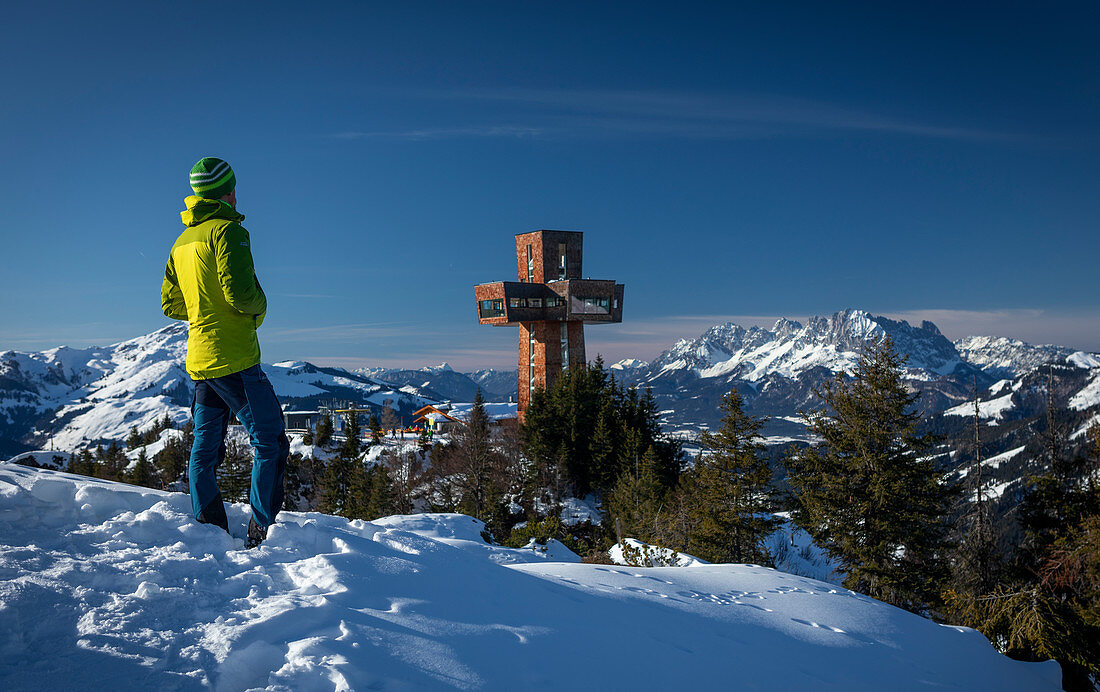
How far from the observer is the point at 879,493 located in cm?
2195

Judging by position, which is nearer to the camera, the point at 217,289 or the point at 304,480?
the point at 217,289

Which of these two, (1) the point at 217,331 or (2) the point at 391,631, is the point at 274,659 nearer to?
(2) the point at 391,631

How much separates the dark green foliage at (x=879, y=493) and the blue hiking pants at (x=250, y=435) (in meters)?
22.7

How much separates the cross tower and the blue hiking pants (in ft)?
155

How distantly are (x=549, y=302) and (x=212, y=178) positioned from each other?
4900cm

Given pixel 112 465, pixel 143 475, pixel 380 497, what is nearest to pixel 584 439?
pixel 380 497

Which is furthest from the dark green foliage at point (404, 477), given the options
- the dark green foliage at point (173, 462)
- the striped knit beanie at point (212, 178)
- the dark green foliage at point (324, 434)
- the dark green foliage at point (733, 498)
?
the striped knit beanie at point (212, 178)

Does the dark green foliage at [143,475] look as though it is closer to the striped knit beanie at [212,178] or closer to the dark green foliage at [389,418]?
the dark green foliage at [389,418]

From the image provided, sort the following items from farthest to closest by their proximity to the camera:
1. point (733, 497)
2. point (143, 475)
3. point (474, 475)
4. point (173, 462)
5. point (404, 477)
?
point (173, 462) → point (143, 475) → point (404, 477) → point (474, 475) → point (733, 497)

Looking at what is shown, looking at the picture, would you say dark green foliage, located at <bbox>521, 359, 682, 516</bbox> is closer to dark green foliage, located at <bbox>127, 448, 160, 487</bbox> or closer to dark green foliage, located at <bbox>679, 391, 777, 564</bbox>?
dark green foliage, located at <bbox>679, 391, 777, 564</bbox>

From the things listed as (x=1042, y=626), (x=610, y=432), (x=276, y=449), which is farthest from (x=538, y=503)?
(x=276, y=449)

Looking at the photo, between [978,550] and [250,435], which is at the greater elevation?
[250,435]

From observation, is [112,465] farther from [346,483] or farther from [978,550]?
[978,550]

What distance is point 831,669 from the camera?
469cm
